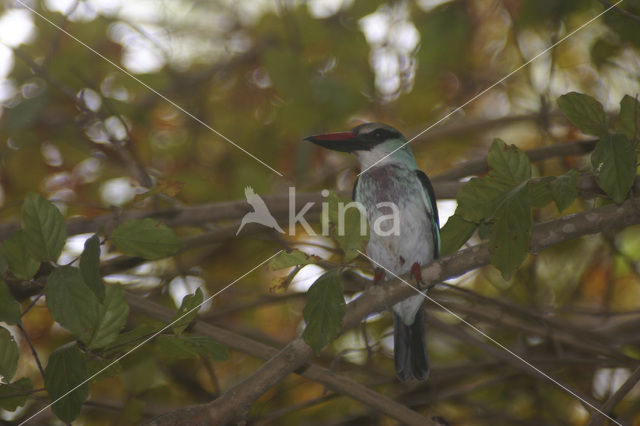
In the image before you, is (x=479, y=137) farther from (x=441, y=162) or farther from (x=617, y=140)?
(x=617, y=140)

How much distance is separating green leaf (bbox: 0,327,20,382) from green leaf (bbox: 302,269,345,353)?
0.80 meters

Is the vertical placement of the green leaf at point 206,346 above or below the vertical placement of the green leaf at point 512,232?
below

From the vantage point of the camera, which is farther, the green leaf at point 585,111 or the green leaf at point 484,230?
the green leaf at point 484,230

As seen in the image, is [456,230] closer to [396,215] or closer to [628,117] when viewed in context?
[628,117]

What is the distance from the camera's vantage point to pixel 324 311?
1574mm

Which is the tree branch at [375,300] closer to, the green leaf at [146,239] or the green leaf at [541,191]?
the green leaf at [541,191]

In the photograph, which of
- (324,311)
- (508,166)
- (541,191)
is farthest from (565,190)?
(324,311)

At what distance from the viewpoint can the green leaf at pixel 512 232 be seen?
1.50 metres

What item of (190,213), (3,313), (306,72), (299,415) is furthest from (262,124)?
(3,313)

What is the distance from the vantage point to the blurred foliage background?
280 cm

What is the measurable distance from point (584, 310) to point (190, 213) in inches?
77.4

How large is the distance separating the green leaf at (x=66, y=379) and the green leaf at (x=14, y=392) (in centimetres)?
15

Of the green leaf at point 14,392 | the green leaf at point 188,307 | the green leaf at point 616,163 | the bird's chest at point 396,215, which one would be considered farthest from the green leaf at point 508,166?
the green leaf at point 14,392

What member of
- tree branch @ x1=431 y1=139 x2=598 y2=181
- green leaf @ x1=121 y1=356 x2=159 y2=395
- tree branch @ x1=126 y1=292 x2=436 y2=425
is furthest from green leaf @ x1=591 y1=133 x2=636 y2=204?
green leaf @ x1=121 y1=356 x2=159 y2=395
